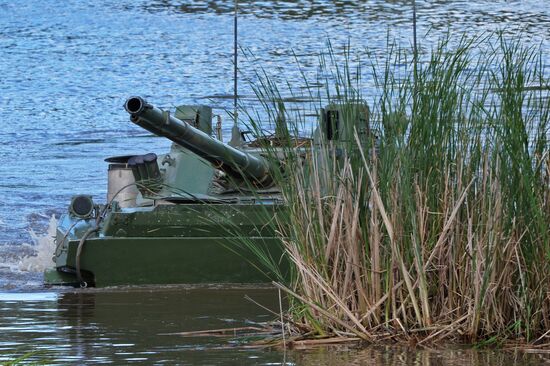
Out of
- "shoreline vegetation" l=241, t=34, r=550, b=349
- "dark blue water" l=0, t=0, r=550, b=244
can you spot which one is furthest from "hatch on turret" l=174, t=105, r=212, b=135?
"shoreline vegetation" l=241, t=34, r=550, b=349

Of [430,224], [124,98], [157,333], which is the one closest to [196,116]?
[157,333]

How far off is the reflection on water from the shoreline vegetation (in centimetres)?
21

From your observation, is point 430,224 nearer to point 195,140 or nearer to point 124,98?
point 195,140

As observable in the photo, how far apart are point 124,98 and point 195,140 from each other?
17.2 m

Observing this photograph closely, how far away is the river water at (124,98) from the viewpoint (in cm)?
939

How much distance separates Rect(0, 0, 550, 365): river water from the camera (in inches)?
370

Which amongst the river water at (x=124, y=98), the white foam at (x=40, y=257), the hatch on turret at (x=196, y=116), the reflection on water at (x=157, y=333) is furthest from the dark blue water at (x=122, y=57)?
the reflection on water at (x=157, y=333)

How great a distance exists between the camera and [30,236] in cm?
1712

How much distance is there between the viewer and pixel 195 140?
40.2 ft

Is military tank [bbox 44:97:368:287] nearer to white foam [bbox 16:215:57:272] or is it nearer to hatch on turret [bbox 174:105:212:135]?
hatch on turret [bbox 174:105:212:135]

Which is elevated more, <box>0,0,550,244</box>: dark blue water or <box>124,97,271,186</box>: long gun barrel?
<box>124,97,271,186</box>: long gun barrel

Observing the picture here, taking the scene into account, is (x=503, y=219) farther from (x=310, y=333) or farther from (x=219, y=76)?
(x=219, y=76)

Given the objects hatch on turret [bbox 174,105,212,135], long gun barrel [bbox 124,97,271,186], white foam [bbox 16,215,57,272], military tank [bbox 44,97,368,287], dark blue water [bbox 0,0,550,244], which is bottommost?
dark blue water [bbox 0,0,550,244]

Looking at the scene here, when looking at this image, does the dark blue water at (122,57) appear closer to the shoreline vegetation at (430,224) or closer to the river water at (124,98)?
the river water at (124,98)
